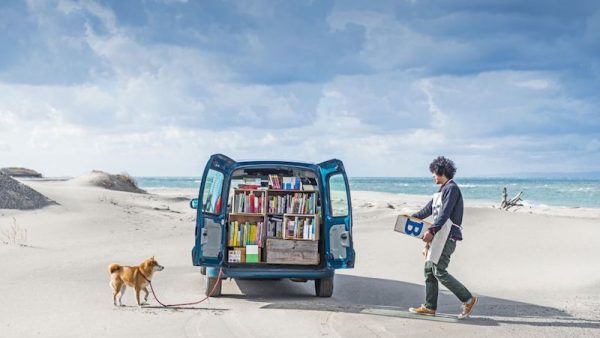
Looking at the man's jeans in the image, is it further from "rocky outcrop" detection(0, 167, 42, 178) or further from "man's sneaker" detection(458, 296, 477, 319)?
"rocky outcrop" detection(0, 167, 42, 178)

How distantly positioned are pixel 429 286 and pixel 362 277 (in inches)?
181

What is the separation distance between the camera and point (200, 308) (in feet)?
28.3

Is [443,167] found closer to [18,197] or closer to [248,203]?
[248,203]

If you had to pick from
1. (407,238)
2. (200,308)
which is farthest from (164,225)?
(200,308)

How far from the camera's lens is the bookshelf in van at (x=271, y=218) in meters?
9.62

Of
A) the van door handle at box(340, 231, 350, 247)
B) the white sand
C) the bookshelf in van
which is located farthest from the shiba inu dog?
the van door handle at box(340, 231, 350, 247)

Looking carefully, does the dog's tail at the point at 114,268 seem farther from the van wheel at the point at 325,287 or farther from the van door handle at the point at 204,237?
the van wheel at the point at 325,287

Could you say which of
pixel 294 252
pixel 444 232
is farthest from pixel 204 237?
pixel 444 232

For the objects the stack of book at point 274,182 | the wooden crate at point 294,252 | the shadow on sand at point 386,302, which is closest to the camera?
the shadow on sand at point 386,302

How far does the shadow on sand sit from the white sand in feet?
0.09

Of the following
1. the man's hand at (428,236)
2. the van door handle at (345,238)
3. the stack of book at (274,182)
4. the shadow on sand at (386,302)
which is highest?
the stack of book at (274,182)

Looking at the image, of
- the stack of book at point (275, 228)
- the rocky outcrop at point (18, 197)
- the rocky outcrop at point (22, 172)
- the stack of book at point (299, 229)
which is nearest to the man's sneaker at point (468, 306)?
the stack of book at point (299, 229)

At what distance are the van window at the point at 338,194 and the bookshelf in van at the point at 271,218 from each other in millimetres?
286

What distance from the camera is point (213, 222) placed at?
363 inches
